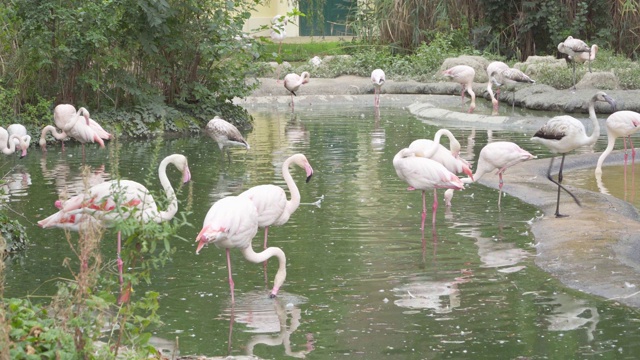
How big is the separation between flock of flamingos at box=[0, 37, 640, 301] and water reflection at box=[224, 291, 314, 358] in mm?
110

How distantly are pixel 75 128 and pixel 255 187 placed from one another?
6.76 metres

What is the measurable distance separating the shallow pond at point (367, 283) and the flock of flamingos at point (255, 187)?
28 cm

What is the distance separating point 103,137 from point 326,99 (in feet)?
28.6

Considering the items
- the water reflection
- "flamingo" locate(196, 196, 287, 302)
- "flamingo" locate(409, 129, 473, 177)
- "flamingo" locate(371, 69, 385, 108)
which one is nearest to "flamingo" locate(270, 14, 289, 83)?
"flamingo" locate(371, 69, 385, 108)

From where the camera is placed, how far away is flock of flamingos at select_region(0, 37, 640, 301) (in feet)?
19.6

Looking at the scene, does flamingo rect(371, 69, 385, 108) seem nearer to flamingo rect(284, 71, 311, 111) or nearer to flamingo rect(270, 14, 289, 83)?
flamingo rect(284, 71, 311, 111)

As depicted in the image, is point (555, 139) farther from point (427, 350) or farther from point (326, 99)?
point (326, 99)

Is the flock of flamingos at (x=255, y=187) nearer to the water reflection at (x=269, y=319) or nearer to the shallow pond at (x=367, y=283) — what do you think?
the water reflection at (x=269, y=319)

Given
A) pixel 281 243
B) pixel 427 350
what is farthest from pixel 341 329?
pixel 281 243

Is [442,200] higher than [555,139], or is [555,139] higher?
[555,139]

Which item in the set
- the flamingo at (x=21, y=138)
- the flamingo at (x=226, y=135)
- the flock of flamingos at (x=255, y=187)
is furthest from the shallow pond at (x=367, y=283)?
the flamingo at (x=21, y=138)

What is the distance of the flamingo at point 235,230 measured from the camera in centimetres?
598

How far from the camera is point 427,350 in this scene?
5102mm

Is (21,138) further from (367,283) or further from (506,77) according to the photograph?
(506,77)
